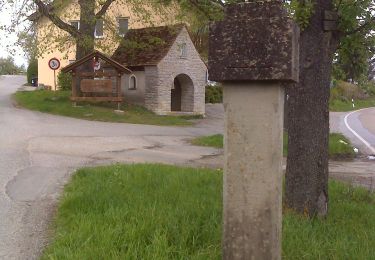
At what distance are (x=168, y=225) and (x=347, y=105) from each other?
59.2m

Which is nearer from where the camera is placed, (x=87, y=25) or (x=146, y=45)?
(x=87, y=25)

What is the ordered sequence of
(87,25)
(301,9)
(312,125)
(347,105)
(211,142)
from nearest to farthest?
(301,9) < (312,125) < (211,142) < (87,25) < (347,105)

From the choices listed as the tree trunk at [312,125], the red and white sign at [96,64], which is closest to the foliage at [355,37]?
the tree trunk at [312,125]

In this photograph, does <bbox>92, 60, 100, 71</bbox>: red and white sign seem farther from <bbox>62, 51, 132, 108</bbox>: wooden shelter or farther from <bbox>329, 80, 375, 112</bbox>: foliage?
<bbox>329, 80, 375, 112</bbox>: foliage

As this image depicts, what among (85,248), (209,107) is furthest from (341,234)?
(209,107)

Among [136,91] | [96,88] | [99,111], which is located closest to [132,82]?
[136,91]

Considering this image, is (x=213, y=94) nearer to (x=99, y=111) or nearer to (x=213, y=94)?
(x=213, y=94)

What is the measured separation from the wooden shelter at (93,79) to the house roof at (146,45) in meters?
2.75

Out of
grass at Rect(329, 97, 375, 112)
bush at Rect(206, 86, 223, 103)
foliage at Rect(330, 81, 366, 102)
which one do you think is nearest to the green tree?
bush at Rect(206, 86, 223, 103)

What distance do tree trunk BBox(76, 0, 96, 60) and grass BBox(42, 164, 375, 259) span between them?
725 inches

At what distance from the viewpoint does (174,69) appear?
99.7 ft

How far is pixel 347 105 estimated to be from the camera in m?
61.8

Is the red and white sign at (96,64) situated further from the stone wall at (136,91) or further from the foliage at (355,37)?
the foliage at (355,37)

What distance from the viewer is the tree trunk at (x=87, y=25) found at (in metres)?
25.3
